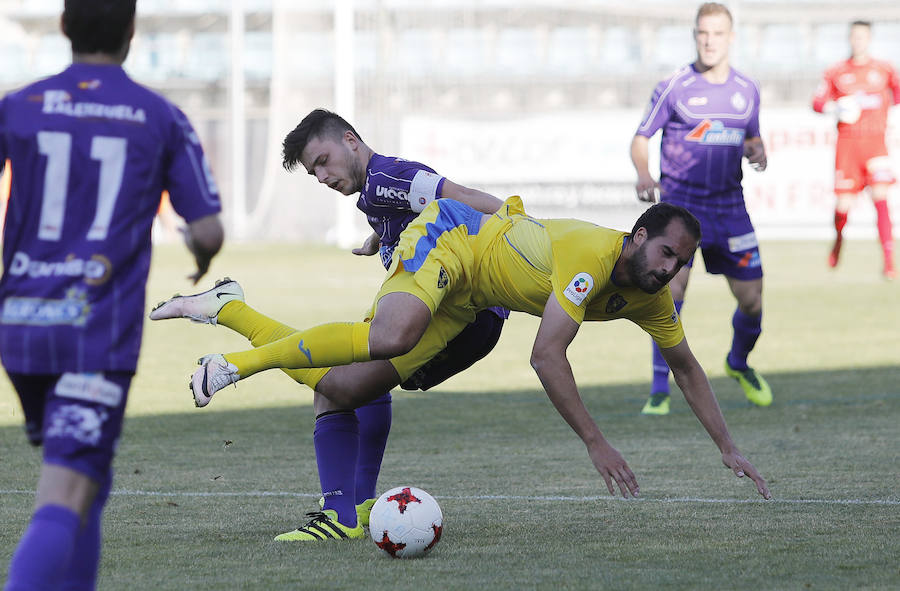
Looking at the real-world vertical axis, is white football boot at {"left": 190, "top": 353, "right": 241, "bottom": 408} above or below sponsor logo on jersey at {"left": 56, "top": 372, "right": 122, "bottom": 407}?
below

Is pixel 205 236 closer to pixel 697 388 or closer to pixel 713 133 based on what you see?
pixel 697 388

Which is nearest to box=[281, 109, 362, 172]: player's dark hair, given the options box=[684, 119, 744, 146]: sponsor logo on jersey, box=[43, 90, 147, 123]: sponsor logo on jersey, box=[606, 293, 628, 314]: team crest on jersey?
box=[606, 293, 628, 314]: team crest on jersey

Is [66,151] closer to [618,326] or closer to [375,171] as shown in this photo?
[375,171]

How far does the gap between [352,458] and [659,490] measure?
5.19ft

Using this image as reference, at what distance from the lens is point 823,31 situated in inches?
1359

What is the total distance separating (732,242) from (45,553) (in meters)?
6.51

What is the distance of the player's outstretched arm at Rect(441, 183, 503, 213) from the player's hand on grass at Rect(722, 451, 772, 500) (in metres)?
1.39

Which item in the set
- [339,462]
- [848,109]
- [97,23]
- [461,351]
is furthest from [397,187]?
[848,109]

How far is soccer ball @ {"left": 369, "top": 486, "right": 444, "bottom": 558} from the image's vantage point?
15.9 ft

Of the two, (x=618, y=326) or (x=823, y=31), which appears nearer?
(x=618, y=326)

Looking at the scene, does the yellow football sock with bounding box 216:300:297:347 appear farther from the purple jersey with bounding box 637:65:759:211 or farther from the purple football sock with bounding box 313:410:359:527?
the purple jersey with bounding box 637:65:759:211

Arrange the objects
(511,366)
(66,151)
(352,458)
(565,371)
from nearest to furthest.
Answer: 1. (66,151)
2. (565,371)
3. (352,458)
4. (511,366)

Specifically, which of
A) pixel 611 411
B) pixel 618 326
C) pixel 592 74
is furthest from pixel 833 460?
pixel 592 74

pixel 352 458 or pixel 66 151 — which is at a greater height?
pixel 66 151
